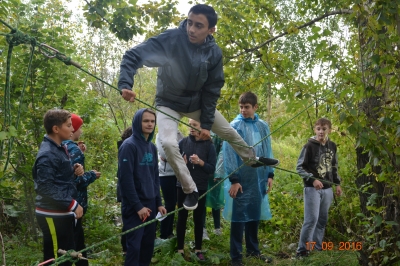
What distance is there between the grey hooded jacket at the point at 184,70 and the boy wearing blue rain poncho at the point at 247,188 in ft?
2.42

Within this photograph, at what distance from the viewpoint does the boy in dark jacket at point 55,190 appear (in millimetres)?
2703

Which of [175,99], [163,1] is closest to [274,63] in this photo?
[163,1]

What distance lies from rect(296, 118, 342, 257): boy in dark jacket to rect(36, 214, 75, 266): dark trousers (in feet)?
7.44

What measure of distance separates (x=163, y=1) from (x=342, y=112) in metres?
2.07

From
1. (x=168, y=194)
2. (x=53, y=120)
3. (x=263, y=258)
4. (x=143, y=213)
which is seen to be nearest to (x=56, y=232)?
(x=143, y=213)

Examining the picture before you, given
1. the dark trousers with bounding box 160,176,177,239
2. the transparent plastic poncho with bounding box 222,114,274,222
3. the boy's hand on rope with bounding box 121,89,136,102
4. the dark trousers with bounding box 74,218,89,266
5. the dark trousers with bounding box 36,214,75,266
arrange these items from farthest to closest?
1. the dark trousers with bounding box 160,176,177,239
2. the transparent plastic poncho with bounding box 222,114,274,222
3. the dark trousers with bounding box 74,218,89,266
4. the dark trousers with bounding box 36,214,75,266
5. the boy's hand on rope with bounding box 121,89,136,102

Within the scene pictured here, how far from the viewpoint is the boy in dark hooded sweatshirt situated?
3.04 m

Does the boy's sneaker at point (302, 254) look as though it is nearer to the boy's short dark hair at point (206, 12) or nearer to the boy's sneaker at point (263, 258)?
Answer: the boy's sneaker at point (263, 258)

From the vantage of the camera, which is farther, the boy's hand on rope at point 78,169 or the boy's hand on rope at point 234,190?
the boy's hand on rope at point 234,190

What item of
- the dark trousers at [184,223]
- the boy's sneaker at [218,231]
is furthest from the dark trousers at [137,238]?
the boy's sneaker at [218,231]

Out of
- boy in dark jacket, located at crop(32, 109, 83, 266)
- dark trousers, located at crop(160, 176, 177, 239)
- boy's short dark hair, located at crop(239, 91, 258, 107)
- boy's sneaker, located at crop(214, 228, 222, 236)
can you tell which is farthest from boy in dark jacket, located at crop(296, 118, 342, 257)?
boy in dark jacket, located at crop(32, 109, 83, 266)

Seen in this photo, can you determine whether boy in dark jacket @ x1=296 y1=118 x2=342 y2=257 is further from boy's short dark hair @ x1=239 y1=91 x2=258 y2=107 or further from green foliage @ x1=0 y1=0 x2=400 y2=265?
boy's short dark hair @ x1=239 y1=91 x2=258 y2=107

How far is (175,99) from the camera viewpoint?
319 cm

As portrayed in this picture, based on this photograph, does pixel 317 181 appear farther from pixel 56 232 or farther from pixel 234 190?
pixel 56 232
